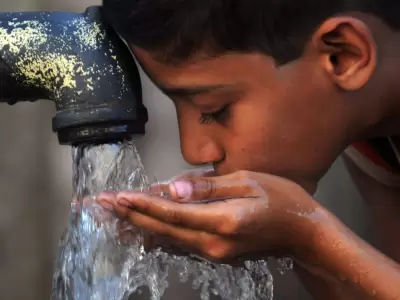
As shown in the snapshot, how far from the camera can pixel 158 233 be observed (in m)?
0.53

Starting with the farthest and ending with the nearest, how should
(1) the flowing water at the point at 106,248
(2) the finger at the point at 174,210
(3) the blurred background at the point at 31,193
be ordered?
(3) the blurred background at the point at 31,193, (1) the flowing water at the point at 106,248, (2) the finger at the point at 174,210

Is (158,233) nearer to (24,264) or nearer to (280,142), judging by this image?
(280,142)

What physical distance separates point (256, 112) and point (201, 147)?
6cm

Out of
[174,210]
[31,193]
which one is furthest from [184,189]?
[31,193]

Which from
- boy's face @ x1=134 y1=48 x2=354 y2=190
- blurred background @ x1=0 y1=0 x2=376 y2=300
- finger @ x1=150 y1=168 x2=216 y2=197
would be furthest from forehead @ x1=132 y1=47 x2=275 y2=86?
blurred background @ x1=0 y1=0 x2=376 y2=300

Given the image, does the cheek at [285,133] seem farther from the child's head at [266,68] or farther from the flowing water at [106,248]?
the flowing water at [106,248]

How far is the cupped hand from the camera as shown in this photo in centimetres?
50

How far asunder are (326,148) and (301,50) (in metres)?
0.10

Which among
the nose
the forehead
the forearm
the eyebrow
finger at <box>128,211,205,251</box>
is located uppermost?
the forehead

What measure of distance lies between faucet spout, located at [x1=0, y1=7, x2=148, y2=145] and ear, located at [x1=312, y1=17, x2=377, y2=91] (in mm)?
176

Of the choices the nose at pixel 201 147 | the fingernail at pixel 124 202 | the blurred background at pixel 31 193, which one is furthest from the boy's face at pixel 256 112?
the blurred background at pixel 31 193

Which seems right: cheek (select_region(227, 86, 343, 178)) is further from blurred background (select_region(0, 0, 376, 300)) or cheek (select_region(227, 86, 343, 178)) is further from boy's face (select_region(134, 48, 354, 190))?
blurred background (select_region(0, 0, 376, 300))

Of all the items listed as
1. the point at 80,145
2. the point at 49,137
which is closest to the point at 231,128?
the point at 80,145

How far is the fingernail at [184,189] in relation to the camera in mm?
509
